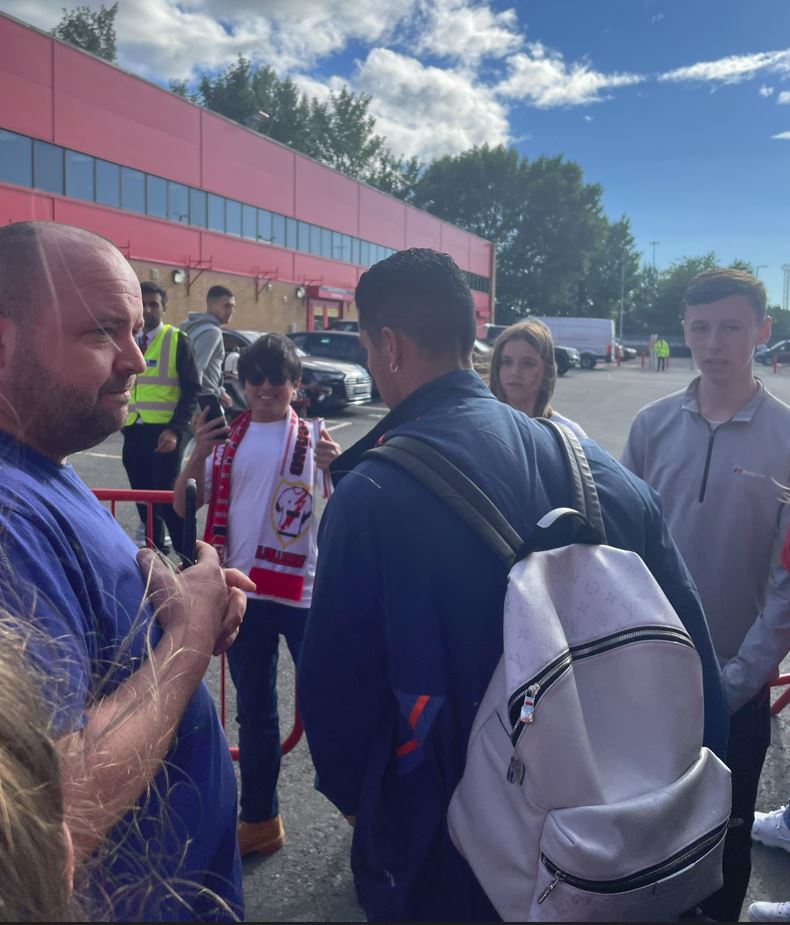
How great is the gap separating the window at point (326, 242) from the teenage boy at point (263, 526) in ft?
112

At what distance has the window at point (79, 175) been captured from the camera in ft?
72.0

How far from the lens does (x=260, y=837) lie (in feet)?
9.36

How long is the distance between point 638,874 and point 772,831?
7.27ft

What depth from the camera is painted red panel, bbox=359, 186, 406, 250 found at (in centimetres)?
3838

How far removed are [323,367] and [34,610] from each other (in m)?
14.6

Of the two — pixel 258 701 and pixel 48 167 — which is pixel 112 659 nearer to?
pixel 258 701

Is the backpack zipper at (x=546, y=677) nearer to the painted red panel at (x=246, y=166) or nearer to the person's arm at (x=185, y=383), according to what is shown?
the person's arm at (x=185, y=383)

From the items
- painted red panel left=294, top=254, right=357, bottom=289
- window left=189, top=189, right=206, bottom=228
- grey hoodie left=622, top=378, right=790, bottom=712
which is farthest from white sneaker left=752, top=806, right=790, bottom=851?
painted red panel left=294, top=254, right=357, bottom=289

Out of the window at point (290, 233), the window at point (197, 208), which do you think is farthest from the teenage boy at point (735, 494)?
the window at point (290, 233)

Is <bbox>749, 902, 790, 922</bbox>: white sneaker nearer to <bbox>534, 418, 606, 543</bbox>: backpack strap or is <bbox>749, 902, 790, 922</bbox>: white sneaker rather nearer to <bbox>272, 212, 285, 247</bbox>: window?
<bbox>534, 418, 606, 543</bbox>: backpack strap

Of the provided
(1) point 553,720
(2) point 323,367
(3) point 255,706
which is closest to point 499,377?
(3) point 255,706

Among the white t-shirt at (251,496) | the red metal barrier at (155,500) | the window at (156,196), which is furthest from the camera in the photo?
the window at (156,196)

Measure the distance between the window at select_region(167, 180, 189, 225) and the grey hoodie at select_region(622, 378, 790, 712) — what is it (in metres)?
26.3

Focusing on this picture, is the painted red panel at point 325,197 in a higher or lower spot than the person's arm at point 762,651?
higher
